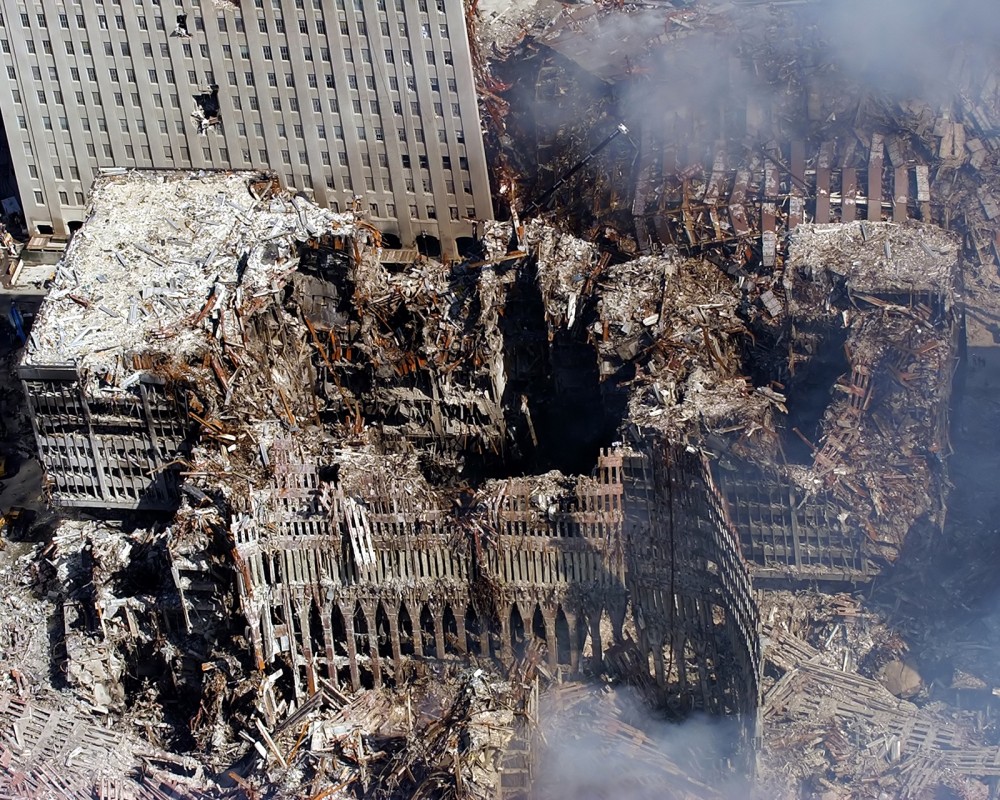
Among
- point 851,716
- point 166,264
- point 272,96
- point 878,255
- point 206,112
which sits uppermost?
point 272,96

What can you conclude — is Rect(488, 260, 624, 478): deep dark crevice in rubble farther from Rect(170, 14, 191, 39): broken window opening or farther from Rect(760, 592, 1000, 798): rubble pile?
Rect(170, 14, 191, 39): broken window opening

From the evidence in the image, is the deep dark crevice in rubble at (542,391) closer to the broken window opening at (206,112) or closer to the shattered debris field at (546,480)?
the shattered debris field at (546,480)

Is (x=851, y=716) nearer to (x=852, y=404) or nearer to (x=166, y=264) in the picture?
(x=852, y=404)

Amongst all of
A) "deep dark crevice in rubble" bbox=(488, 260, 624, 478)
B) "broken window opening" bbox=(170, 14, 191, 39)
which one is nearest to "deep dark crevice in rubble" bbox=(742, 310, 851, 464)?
"deep dark crevice in rubble" bbox=(488, 260, 624, 478)

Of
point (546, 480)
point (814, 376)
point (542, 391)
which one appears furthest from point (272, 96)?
point (814, 376)

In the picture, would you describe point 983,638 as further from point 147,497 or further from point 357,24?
point 357,24

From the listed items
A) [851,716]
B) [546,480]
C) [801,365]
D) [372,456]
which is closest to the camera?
[851,716]

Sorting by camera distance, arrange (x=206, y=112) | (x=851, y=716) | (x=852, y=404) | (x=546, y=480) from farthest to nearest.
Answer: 1. (x=206, y=112)
2. (x=852, y=404)
3. (x=546, y=480)
4. (x=851, y=716)

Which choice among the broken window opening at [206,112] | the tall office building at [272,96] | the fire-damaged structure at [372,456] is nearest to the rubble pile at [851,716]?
the fire-damaged structure at [372,456]
